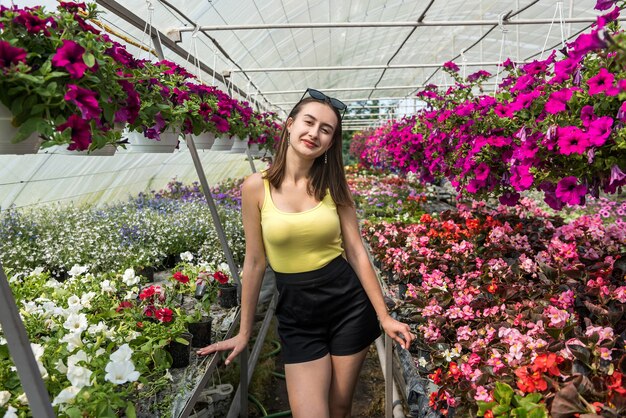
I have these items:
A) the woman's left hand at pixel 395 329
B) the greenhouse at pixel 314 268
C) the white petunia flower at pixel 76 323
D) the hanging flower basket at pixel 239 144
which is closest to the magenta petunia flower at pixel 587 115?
the greenhouse at pixel 314 268

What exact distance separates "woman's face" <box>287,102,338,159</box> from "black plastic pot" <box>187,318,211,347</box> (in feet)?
3.27

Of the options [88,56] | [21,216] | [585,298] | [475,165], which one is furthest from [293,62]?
[88,56]

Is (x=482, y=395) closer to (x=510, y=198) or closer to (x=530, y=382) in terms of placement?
(x=530, y=382)

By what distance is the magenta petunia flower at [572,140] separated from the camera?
4.29ft

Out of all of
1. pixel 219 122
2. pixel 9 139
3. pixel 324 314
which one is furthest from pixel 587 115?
pixel 219 122

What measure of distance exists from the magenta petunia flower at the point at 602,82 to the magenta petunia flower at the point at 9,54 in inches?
48.3

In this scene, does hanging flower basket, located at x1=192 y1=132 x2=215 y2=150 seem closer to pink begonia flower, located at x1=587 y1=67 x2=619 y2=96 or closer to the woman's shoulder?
the woman's shoulder

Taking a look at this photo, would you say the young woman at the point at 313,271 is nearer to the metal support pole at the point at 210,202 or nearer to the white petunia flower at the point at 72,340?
the white petunia flower at the point at 72,340

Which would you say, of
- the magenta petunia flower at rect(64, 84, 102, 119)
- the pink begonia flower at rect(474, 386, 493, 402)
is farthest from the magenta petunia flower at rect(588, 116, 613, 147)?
the magenta petunia flower at rect(64, 84, 102, 119)

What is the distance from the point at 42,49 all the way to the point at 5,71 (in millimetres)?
155

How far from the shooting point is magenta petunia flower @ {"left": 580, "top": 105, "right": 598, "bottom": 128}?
1333mm

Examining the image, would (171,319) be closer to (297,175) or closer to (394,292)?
(297,175)

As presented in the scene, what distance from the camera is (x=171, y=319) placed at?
207 centimetres

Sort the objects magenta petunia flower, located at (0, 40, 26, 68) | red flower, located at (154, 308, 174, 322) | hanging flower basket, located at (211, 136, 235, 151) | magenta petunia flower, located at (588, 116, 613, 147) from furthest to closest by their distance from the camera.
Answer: hanging flower basket, located at (211, 136, 235, 151) < red flower, located at (154, 308, 174, 322) < magenta petunia flower, located at (588, 116, 613, 147) < magenta petunia flower, located at (0, 40, 26, 68)
